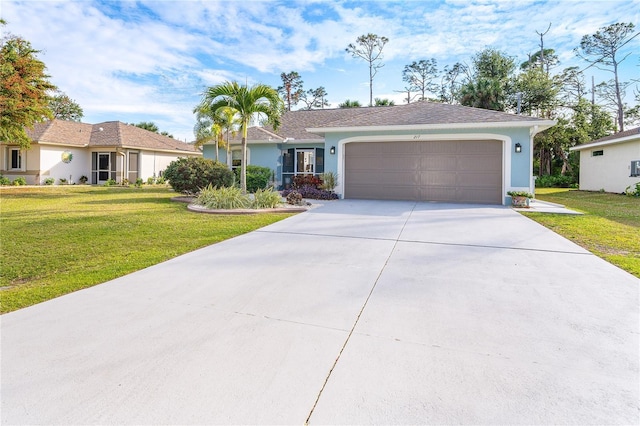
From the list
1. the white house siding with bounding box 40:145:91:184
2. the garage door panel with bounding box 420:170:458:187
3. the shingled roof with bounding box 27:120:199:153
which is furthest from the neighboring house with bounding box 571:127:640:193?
the white house siding with bounding box 40:145:91:184

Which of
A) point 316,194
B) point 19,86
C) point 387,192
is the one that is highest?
point 19,86

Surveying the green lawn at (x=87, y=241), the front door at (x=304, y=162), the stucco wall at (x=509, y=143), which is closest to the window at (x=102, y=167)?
the green lawn at (x=87, y=241)

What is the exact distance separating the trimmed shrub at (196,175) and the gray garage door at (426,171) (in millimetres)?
5011

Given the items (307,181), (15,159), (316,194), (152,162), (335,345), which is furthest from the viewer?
(152,162)

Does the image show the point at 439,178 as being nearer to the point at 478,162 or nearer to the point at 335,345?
the point at 478,162

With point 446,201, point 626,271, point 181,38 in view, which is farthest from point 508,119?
point 181,38

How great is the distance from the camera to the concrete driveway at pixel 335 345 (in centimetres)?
194

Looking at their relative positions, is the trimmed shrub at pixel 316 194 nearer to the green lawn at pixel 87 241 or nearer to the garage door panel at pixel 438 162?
the garage door panel at pixel 438 162

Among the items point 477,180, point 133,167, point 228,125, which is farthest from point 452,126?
point 133,167

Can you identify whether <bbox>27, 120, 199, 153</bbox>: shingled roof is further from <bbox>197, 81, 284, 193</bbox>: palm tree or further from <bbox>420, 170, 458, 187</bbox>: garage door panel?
<bbox>420, 170, 458, 187</bbox>: garage door panel

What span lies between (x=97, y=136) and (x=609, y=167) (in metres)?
31.3

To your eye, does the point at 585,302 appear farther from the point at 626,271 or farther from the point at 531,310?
the point at 626,271

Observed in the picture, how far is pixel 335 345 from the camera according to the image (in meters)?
2.62

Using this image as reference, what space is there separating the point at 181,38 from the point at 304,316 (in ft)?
47.0
